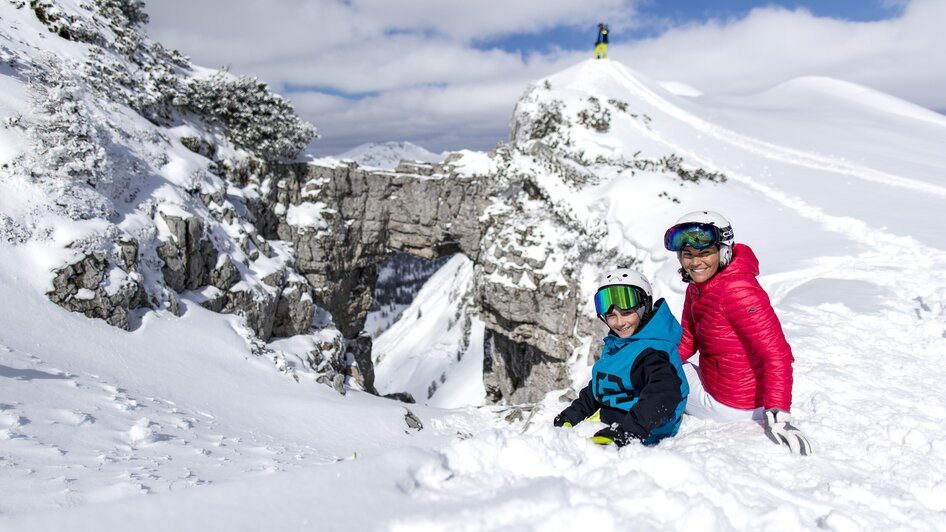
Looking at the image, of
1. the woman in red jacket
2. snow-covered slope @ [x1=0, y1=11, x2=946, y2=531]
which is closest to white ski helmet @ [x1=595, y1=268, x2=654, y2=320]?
the woman in red jacket

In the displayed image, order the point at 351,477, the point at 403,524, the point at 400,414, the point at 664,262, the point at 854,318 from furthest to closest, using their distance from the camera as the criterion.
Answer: the point at 664,262 < the point at 400,414 < the point at 854,318 < the point at 351,477 < the point at 403,524

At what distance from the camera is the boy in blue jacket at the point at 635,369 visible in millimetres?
3818

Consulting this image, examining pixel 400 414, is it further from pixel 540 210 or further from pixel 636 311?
pixel 540 210

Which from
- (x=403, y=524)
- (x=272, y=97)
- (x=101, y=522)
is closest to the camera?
Result: (x=101, y=522)

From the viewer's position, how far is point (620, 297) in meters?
4.30

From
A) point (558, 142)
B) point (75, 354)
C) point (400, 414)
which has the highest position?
point (558, 142)

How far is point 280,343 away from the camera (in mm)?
19156

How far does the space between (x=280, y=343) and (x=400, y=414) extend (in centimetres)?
859

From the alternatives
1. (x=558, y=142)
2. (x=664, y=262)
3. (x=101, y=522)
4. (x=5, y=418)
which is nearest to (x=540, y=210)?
(x=558, y=142)

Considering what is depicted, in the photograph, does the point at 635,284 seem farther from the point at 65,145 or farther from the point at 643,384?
the point at 65,145

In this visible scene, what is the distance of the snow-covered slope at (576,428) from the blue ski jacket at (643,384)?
0.34 m

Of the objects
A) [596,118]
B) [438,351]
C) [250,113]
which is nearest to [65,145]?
[250,113]

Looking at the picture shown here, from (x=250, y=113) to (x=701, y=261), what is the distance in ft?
77.8

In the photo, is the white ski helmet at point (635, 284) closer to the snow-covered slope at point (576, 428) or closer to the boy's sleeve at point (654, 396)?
the boy's sleeve at point (654, 396)
